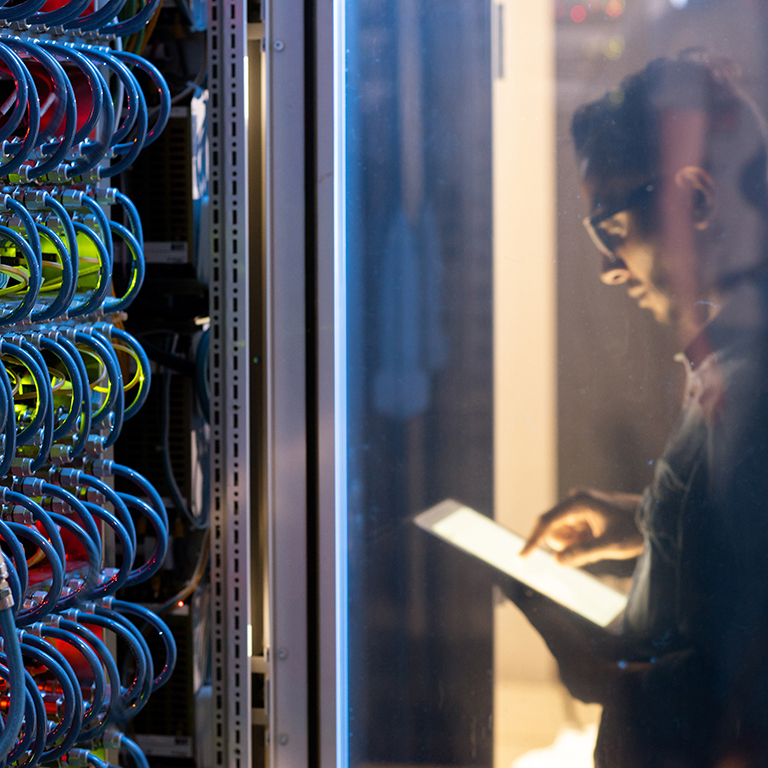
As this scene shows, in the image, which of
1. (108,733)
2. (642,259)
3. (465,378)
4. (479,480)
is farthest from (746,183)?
(108,733)

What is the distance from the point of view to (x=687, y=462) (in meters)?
1.39

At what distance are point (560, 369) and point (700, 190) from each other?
1.41ft

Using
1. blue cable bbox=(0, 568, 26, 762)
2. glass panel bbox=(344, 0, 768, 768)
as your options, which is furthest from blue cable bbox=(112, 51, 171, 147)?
blue cable bbox=(0, 568, 26, 762)

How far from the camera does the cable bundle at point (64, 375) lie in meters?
0.90

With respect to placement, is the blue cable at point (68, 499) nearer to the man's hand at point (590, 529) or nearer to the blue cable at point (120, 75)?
the blue cable at point (120, 75)

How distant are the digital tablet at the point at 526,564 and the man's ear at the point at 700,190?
0.71m

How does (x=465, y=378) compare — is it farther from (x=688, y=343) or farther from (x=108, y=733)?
(x=108, y=733)

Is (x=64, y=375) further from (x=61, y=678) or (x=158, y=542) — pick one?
(x=61, y=678)

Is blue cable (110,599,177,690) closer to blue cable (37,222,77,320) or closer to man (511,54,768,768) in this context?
blue cable (37,222,77,320)

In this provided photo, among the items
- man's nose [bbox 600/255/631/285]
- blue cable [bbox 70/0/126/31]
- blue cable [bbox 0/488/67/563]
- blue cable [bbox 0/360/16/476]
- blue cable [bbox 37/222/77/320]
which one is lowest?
blue cable [bbox 0/488/67/563]

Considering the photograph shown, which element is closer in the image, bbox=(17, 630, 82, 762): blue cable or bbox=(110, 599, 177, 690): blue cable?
bbox=(17, 630, 82, 762): blue cable

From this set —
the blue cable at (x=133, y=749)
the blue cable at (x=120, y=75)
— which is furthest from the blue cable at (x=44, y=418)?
the blue cable at (x=133, y=749)

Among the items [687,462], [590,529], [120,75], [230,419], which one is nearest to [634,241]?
[687,462]

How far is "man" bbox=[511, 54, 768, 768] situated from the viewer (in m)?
1.36
